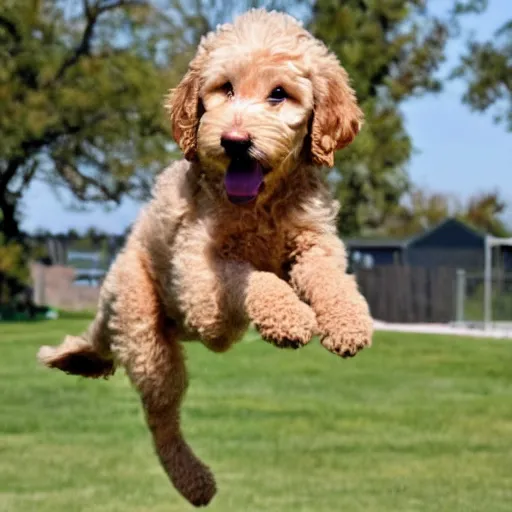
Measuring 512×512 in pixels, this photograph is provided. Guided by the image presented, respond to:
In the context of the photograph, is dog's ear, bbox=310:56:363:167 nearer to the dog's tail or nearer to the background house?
the dog's tail

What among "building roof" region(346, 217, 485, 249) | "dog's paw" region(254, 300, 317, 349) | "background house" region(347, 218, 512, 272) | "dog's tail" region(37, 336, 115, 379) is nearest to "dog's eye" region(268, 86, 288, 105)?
"dog's paw" region(254, 300, 317, 349)

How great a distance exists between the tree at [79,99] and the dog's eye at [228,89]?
1215 inches

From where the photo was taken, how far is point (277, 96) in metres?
5.26

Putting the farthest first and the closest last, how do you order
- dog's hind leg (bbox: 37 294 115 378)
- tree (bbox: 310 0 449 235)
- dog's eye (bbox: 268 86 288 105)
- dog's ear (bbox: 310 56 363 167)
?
tree (bbox: 310 0 449 235), dog's hind leg (bbox: 37 294 115 378), dog's ear (bbox: 310 56 363 167), dog's eye (bbox: 268 86 288 105)

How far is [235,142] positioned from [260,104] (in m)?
Result: 0.24

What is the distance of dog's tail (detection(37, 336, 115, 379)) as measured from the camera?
646 cm

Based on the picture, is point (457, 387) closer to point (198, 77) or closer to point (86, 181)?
point (198, 77)

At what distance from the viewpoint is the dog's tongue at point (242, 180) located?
5.08 metres

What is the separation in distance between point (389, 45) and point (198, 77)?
103ft

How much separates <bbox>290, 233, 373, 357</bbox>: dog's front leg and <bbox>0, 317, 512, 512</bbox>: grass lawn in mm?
5824

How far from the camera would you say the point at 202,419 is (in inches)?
664

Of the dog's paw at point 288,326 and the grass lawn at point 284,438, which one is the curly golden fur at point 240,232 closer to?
the dog's paw at point 288,326

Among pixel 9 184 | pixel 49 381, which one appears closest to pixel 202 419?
pixel 49 381

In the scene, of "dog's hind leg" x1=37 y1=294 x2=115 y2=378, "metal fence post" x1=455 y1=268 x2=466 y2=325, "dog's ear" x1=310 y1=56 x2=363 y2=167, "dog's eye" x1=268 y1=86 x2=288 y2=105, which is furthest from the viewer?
"metal fence post" x1=455 y1=268 x2=466 y2=325
